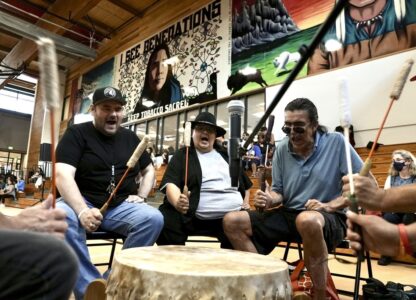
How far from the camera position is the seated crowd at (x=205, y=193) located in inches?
70.2

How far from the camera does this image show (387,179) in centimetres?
397

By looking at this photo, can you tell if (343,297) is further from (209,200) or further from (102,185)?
(102,185)

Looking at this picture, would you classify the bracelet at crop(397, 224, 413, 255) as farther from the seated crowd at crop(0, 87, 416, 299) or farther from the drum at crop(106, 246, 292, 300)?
the seated crowd at crop(0, 87, 416, 299)

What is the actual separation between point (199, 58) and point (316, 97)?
317cm

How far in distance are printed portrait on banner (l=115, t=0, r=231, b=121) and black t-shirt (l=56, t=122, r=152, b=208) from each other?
4527mm

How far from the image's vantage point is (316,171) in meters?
2.03

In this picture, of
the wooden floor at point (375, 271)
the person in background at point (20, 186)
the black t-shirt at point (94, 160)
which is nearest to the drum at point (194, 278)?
the black t-shirt at point (94, 160)

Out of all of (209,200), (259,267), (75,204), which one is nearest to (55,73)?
(259,267)

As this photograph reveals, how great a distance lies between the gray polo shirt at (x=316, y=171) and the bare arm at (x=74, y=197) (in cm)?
118

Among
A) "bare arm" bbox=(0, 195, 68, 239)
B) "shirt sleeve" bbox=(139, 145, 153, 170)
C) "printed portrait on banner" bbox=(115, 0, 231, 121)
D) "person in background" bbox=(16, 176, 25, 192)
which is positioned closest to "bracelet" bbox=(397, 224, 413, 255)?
"bare arm" bbox=(0, 195, 68, 239)

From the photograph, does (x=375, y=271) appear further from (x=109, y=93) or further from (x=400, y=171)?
(x=109, y=93)

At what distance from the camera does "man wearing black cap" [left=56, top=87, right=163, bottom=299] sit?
1.81 metres

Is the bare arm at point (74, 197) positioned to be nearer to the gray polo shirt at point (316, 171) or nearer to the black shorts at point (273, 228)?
the black shorts at point (273, 228)

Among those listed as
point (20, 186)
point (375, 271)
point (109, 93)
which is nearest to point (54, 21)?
point (20, 186)
